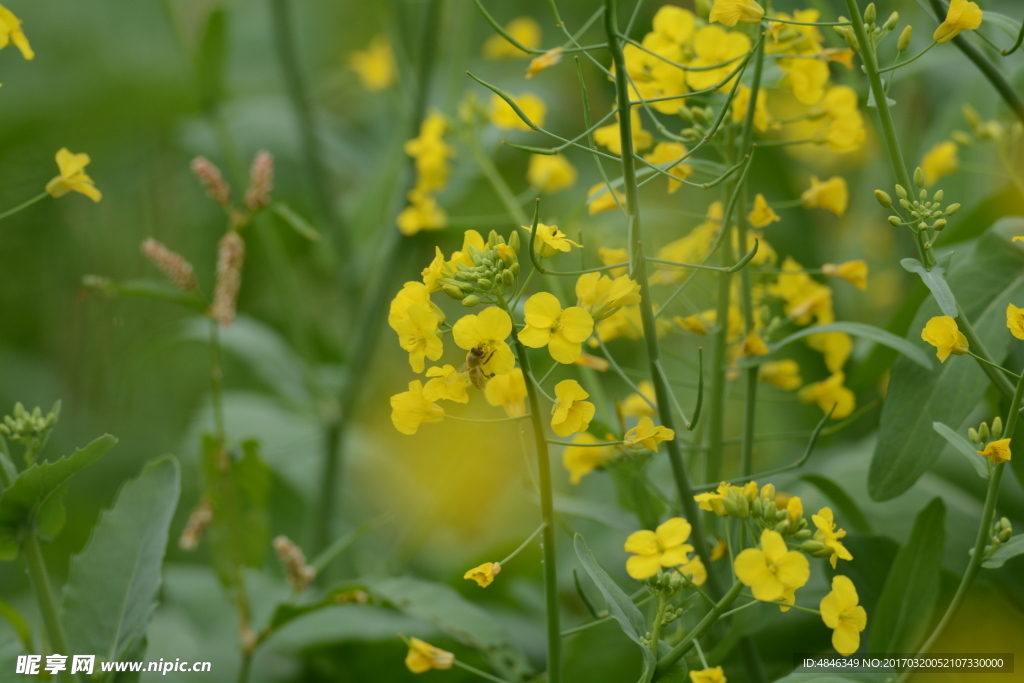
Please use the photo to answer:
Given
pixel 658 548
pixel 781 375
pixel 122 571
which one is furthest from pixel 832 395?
pixel 122 571

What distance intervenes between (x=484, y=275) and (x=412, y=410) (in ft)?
0.25

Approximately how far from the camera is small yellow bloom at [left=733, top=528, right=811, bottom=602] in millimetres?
351

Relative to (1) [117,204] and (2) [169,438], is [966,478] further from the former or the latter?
(1) [117,204]

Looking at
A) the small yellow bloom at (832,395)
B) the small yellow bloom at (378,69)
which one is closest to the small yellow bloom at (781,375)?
the small yellow bloom at (832,395)

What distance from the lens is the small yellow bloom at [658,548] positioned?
375 mm

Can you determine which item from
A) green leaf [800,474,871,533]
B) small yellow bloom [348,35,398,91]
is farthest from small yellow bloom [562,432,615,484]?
small yellow bloom [348,35,398,91]

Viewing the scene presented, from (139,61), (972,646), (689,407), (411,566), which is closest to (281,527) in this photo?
(411,566)

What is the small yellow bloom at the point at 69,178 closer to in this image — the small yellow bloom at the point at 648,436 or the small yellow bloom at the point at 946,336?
the small yellow bloom at the point at 648,436

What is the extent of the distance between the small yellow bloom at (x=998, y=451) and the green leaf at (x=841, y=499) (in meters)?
Result: 0.17

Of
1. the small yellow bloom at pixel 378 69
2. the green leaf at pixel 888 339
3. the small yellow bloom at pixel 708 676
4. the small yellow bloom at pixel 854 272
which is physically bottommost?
the small yellow bloom at pixel 708 676

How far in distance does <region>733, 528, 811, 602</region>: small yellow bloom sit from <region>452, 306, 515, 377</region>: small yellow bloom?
133 millimetres

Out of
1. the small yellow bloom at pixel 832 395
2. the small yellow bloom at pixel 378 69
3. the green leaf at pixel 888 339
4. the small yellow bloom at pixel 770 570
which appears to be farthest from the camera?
the small yellow bloom at pixel 378 69

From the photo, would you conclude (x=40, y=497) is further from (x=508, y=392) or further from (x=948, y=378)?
(x=948, y=378)

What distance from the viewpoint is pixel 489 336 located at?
373 millimetres
